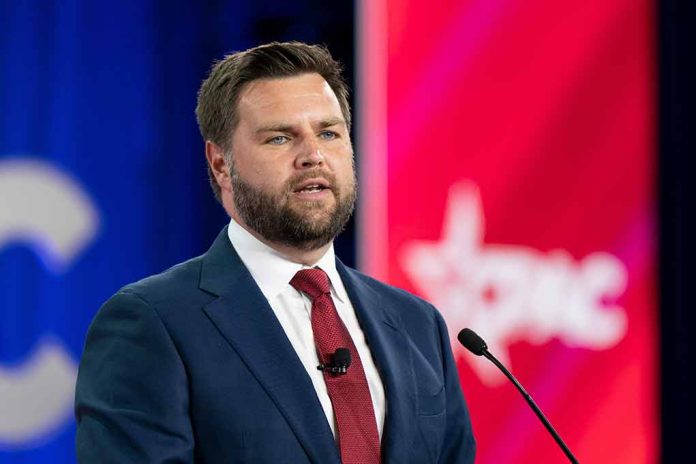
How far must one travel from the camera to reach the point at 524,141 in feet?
11.4

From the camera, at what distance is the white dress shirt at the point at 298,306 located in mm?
1716

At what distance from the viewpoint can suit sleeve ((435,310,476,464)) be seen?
1893 millimetres

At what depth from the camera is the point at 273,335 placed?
1683 mm

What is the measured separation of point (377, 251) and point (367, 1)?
2.38ft

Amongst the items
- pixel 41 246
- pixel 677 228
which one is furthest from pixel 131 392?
pixel 677 228

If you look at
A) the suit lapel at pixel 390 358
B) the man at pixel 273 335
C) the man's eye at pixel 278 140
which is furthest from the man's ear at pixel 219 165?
the suit lapel at pixel 390 358

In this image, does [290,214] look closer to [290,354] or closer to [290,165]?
[290,165]

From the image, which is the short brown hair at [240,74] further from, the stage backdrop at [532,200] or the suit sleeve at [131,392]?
the stage backdrop at [532,200]

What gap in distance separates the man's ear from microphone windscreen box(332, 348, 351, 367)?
1.16 feet

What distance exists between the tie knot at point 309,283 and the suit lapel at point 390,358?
94 mm

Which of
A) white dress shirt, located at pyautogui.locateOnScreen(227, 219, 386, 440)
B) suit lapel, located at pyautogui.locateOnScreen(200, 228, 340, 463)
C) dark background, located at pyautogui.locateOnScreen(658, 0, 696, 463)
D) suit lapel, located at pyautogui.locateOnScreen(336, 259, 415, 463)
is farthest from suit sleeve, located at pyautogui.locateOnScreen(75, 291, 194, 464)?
dark background, located at pyautogui.locateOnScreen(658, 0, 696, 463)

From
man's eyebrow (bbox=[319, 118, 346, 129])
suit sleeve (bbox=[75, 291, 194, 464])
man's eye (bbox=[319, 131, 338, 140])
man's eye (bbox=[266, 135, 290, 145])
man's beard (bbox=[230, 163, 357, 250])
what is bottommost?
suit sleeve (bbox=[75, 291, 194, 464])

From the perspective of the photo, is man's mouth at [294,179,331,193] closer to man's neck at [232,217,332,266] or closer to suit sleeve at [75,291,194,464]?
man's neck at [232,217,332,266]

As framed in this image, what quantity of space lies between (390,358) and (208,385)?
33cm
